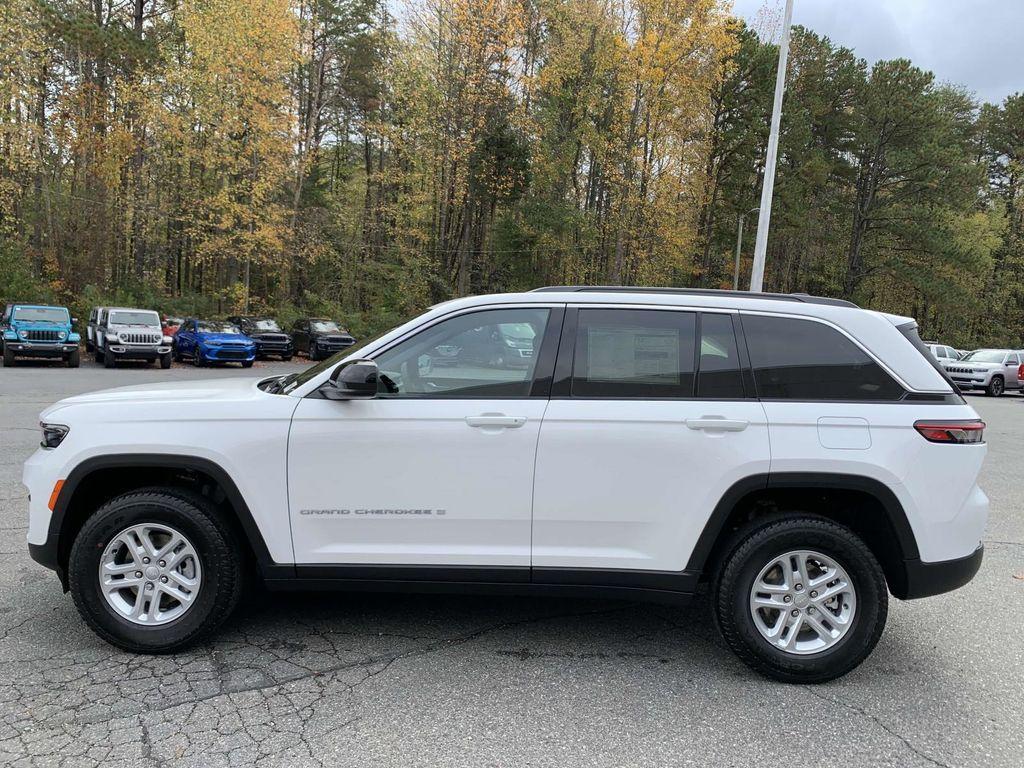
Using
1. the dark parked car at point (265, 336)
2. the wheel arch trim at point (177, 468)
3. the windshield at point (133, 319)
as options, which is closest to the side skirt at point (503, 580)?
the wheel arch trim at point (177, 468)

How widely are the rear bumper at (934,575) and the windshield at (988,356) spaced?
2610 centimetres

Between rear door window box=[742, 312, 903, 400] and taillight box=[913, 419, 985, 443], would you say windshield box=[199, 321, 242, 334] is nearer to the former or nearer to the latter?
rear door window box=[742, 312, 903, 400]

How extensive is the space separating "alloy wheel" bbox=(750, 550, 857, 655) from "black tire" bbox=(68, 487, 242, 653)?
8.48ft

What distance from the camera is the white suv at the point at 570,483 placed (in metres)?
3.14

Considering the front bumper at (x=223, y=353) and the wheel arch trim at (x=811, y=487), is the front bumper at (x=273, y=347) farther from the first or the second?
the wheel arch trim at (x=811, y=487)

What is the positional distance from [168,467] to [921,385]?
12.1ft

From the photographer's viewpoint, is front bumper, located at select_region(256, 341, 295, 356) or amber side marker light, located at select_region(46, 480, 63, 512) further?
front bumper, located at select_region(256, 341, 295, 356)

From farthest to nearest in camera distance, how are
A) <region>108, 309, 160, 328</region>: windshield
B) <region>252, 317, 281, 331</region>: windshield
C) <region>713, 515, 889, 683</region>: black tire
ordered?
1. <region>252, 317, 281, 331</region>: windshield
2. <region>108, 309, 160, 328</region>: windshield
3. <region>713, 515, 889, 683</region>: black tire

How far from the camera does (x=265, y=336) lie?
81.7ft

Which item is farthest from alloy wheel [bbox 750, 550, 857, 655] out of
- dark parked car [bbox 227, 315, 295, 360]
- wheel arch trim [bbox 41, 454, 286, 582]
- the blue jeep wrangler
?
dark parked car [bbox 227, 315, 295, 360]

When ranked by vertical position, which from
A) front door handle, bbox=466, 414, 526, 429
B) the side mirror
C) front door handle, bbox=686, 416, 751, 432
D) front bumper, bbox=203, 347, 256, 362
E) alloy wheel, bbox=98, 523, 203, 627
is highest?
the side mirror

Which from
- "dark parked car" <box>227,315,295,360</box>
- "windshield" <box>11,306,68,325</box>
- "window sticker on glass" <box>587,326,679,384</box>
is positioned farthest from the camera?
"dark parked car" <box>227,315,295,360</box>

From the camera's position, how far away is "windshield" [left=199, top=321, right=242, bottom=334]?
22.9 m

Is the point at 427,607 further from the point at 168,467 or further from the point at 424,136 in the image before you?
the point at 424,136
